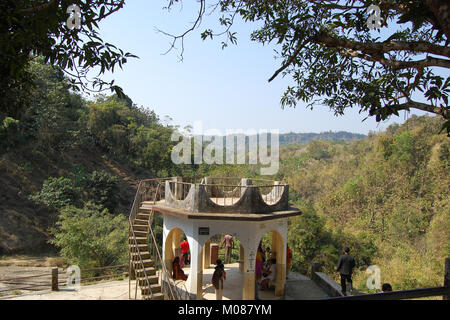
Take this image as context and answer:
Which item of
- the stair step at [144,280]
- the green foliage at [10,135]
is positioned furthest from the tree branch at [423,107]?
the green foliage at [10,135]

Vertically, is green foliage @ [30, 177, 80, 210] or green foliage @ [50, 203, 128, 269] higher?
green foliage @ [30, 177, 80, 210]

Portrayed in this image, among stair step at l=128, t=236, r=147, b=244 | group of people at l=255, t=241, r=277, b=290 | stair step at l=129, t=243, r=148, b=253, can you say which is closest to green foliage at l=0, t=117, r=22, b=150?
stair step at l=128, t=236, r=147, b=244

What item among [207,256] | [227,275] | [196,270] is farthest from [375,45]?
[207,256]

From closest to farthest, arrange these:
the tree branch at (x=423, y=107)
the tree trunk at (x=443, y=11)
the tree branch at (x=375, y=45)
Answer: the tree trunk at (x=443, y=11) < the tree branch at (x=423, y=107) < the tree branch at (x=375, y=45)

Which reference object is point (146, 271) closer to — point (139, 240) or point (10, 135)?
point (139, 240)

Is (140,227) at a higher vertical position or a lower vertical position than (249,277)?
higher

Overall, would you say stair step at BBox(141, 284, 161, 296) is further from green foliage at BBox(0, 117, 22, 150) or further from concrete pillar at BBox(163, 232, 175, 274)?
green foliage at BBox(0, 117, 22, 150)

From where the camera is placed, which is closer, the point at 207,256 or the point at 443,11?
the point at 443,11

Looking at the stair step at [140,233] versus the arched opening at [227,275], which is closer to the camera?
the arched opening at [227,275]

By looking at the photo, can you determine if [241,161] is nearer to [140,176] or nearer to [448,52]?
[140,176]
